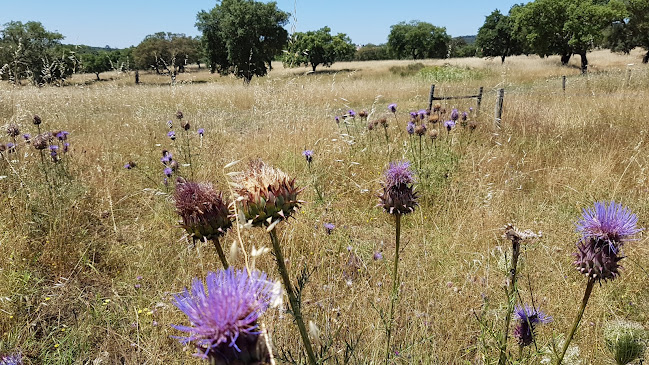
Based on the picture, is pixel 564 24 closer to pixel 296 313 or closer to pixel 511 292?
pixel 511 292

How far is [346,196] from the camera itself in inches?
188

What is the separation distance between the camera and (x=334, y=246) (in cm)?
353

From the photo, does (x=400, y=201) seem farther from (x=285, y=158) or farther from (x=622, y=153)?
(x=622, y=153)

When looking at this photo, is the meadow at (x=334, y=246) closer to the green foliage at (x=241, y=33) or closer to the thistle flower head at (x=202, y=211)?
the thistle flower head at (x=202, y=211)

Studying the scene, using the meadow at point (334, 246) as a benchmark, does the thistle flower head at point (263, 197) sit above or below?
above

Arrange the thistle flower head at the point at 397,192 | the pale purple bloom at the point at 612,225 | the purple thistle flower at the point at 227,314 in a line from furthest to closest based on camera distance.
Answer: the thistle flower head at the point at 397,192 → the pale purple bloom at the point at 612,225 → the purple thistle flower at the point at 227,314

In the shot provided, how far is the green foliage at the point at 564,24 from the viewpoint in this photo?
97.5ft

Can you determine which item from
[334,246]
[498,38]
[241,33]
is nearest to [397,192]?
[334,246]

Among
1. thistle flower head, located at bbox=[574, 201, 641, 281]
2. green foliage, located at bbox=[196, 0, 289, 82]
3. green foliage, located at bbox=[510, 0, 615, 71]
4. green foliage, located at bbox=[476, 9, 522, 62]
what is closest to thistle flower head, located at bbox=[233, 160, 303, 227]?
thistle flower head, located at bbox=[574, 201, 641, 281]

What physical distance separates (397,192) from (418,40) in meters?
80.5

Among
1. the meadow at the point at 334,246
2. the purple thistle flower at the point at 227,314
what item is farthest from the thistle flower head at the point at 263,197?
the purple thistle flower at the point at 227,314

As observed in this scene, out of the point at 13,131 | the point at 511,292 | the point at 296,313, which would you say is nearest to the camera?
the point at 296,313

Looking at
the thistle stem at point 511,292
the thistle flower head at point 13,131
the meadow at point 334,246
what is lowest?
the meadow at point 334,246

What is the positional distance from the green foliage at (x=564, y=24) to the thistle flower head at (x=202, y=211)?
34100 mm
